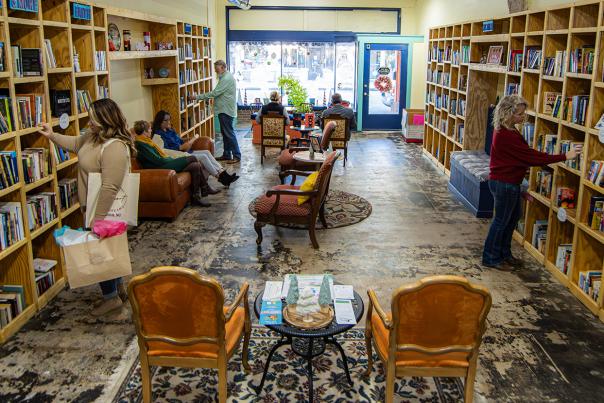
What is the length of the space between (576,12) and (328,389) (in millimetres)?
3977

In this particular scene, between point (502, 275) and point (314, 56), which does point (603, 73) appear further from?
point (314, 56)

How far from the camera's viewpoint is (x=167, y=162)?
7555 millimetres

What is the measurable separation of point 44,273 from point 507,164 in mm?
4212

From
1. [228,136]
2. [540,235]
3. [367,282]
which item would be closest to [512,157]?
[540,235]

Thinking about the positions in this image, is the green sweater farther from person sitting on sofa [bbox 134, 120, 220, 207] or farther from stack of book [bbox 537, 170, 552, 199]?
stack of book [bbox 537, 170, 552, 199]

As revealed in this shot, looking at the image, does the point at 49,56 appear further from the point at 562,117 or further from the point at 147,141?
the point at 562,117

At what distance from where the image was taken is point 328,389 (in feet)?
12.1

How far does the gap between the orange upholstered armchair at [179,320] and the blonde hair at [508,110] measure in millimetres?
3259

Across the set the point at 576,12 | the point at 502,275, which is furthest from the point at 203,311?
the point at 576,12

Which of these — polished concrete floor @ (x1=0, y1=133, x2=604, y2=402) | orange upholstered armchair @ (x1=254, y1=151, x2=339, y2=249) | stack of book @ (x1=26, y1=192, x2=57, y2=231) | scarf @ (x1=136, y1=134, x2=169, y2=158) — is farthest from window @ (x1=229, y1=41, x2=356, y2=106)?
stack of book @ (x1=26, y1=192, x2=57, y2=231)

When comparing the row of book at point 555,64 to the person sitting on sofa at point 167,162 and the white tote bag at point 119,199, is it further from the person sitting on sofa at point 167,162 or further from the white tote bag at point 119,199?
the person sitting on sofa at point 167,162

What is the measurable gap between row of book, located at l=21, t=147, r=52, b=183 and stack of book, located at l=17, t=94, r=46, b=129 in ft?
0.71

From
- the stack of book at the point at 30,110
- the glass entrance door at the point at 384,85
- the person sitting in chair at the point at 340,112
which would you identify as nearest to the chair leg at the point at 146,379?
the stack of book at the point at 30,110

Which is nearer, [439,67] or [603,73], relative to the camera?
[603,73]
